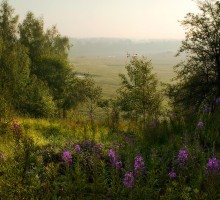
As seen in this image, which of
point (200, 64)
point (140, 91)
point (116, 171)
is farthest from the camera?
point (140, 91)

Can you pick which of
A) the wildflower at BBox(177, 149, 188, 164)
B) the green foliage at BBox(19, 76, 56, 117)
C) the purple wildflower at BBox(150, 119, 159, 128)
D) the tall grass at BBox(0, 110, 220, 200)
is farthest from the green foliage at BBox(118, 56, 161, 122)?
the wildflower at BBox(177, 149, 188, 164)

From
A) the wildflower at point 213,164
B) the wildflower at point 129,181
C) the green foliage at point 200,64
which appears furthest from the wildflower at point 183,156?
the green foliage at point 200,64

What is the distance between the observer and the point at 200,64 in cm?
2634

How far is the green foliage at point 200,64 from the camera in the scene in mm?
25016

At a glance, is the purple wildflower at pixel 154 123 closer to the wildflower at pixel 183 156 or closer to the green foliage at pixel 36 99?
the wildflower at pixel 183 156

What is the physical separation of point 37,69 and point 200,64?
114 ft

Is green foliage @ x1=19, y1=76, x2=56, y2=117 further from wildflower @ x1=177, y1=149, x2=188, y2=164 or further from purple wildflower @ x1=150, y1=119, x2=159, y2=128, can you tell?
wildflower @ x1=177, y1=149, x2=188, y2=164

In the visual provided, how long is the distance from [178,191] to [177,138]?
12.2ft

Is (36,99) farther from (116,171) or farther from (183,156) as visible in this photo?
(183,156)

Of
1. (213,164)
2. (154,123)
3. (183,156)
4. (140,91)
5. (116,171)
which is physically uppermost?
(213,164)

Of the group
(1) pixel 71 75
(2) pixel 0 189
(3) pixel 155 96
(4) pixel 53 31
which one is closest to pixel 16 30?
(4) pixel 53 31

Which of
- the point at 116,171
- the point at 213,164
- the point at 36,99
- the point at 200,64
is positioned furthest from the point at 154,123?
the point at 36,99

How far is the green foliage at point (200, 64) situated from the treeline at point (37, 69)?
21187mm

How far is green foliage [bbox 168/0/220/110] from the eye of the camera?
25.0 m
